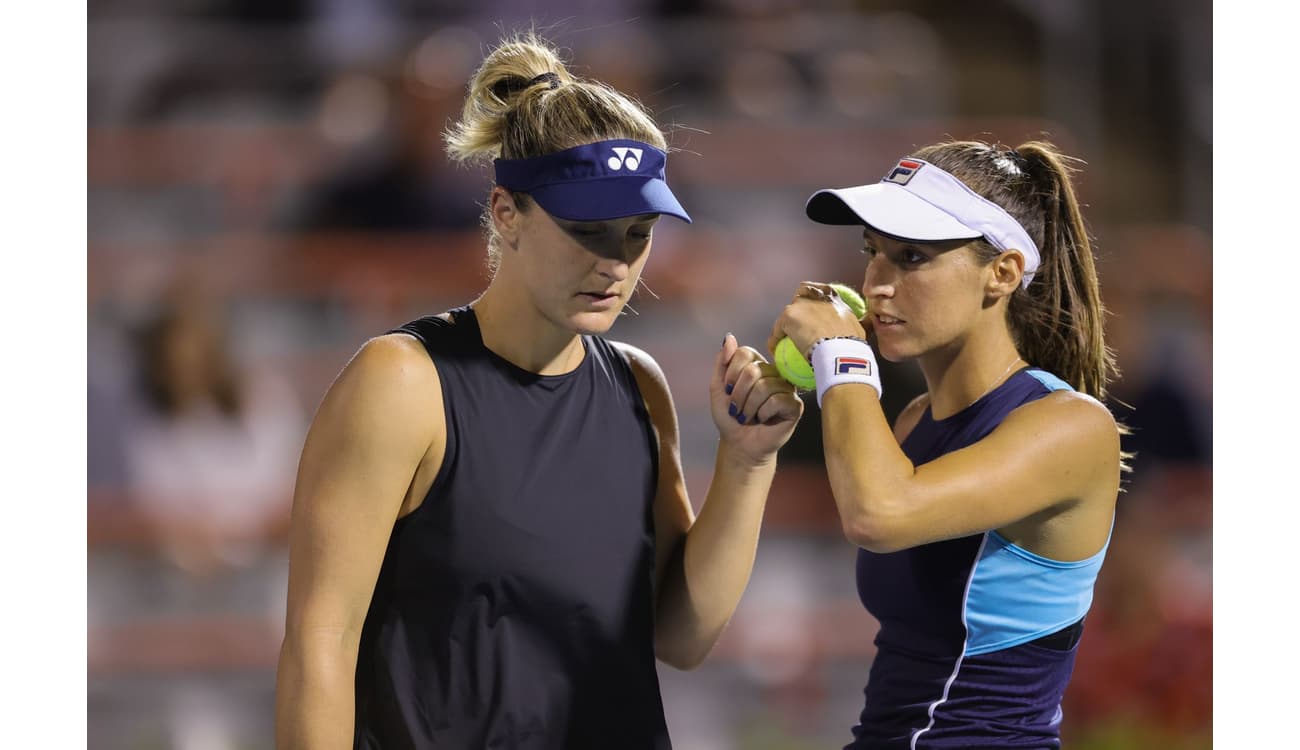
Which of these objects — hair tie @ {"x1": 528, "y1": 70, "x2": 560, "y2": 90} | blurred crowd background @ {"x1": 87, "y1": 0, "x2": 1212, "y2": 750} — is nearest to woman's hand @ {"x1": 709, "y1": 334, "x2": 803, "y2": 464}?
hair tie @ {"x1": 528, "y1": 70, "x2": 560, "y2": 90}

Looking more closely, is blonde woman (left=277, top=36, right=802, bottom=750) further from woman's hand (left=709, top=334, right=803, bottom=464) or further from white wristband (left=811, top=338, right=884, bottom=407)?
white wristband (left=811, top=338, right=884, bottom=407)

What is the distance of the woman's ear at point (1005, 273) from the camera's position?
7.02 feet

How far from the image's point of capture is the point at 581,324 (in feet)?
6.78

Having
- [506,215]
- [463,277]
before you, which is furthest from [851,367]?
[463,277]

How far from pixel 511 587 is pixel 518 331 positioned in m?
0.39

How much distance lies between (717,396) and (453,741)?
68 cm

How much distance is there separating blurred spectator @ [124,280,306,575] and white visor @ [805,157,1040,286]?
3.26 meters

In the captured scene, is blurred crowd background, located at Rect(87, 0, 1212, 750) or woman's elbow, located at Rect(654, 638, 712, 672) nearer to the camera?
woman's elbow, located at Rect(654, 638, 712, 672)

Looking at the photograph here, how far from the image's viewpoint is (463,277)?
5.24 meters

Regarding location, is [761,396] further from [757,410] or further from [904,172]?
[904,172]

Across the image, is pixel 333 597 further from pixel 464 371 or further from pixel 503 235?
pixel 503 235

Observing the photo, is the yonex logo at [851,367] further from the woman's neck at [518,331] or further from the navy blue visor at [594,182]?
the woman's neck at [518,331]

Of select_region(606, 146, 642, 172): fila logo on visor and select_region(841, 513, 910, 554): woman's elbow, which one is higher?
select_region(606, 146, 642, 172): fila logo on visor

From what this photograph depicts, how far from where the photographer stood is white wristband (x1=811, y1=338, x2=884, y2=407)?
2047 mm
